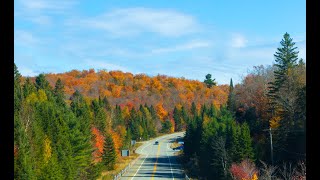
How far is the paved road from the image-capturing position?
67.4 meters

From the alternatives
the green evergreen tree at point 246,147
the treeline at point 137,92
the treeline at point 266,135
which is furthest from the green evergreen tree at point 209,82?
the green evergreen tree at point 246,147

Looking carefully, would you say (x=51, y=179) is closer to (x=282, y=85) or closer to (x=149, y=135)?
(x=282, y=85)

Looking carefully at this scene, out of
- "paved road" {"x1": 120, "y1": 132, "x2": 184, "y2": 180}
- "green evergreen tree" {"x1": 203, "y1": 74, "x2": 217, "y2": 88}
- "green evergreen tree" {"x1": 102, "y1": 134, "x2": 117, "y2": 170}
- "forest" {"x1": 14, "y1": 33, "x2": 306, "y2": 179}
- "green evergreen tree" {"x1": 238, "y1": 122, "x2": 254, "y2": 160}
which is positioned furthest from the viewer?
"green evergreen tree" {"x1": 203, "y1": 74, "x2": 217, "y2": 88}

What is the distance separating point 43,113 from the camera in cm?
5197

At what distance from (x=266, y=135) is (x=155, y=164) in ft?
109

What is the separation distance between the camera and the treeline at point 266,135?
46375mm

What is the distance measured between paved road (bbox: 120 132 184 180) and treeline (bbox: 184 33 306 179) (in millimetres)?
5349

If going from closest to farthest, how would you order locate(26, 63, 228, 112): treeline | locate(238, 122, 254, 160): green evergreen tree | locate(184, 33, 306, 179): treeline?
locate(184, 33, 306, 179): treeline → locate(238, 122, 254, 160): green evergreen tree → locate(26, 63, 228, 112): treeline

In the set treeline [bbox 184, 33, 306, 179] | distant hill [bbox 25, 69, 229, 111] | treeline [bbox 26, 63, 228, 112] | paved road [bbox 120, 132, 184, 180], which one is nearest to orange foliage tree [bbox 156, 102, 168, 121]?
treeline [bbox 26, 63, 228, 112]

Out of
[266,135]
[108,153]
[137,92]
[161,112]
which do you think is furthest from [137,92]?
[266,135]

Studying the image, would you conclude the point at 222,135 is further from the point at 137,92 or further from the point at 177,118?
the point at 137,92

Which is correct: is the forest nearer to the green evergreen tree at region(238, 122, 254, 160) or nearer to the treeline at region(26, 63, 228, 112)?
the green evergreen tree at region(238, 122, 254, 160)
